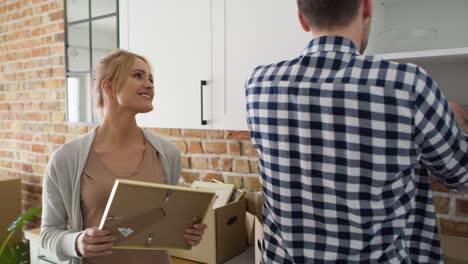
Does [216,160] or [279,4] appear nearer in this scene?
[279,4]

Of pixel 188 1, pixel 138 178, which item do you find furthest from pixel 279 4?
pixel 138 178

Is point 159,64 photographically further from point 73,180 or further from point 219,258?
point 219,258

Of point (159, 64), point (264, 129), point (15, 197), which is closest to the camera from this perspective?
point (264, 129)

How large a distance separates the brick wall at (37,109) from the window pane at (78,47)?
5.5 inches

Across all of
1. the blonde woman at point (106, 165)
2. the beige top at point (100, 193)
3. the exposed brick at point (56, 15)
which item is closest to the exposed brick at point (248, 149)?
the blonde woman at point (106, 165)

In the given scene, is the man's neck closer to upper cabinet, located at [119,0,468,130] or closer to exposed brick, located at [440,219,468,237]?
upper cabinet, located at [119,0,468,130]

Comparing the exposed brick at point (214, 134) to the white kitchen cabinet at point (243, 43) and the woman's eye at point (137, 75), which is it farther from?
the woman's eye at point (137, 75)

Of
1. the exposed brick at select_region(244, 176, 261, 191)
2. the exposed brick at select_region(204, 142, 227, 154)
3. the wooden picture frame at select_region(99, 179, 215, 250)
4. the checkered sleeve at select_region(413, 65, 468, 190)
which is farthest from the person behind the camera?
the exposed brick at select_region(204, 142, 227, 154)

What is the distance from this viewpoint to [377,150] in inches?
29.7

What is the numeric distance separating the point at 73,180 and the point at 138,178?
0.20m

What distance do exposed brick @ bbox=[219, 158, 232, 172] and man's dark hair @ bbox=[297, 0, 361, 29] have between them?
1.29m

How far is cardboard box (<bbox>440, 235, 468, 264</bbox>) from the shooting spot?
1302 millimetres

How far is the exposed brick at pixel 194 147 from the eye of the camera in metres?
2.19

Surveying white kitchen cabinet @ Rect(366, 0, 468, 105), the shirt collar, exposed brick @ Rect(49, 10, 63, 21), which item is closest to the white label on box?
the shirt collar
